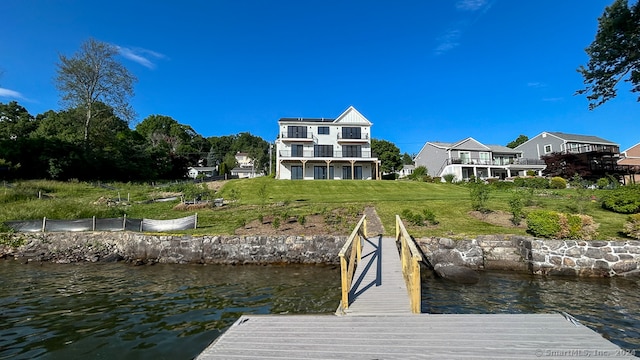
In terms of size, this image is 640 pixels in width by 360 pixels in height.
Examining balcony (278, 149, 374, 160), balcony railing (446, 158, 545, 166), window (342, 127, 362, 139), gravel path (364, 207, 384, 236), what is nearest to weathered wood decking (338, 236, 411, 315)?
gravel path (364, 207, 384, 236)

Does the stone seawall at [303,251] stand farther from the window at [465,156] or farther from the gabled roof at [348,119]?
the window at [465,156]

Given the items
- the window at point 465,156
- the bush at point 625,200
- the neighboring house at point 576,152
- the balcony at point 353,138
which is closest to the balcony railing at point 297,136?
the balcony at point 353,138

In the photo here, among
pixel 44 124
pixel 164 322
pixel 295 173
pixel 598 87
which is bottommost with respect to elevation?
pixel 164 322

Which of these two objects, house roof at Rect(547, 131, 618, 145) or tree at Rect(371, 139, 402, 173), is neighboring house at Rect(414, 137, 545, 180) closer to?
house roof at Rect(547, 131, 618, 145)

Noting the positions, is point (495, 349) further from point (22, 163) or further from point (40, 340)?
point (22, 163)

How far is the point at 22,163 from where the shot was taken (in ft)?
102

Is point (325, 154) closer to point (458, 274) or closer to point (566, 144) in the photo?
point (458, 274)

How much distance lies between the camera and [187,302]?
28.3 feet

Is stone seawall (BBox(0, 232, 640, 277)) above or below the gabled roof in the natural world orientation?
below

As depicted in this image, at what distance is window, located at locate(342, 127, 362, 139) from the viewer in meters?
44.4

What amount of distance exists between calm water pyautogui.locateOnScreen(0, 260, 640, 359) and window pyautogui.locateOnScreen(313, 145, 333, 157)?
31813mm

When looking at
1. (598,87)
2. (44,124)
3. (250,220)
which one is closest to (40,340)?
(250,220)

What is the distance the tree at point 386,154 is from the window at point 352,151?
59.5ft

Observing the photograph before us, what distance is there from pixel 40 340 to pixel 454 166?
4853 centimetres
